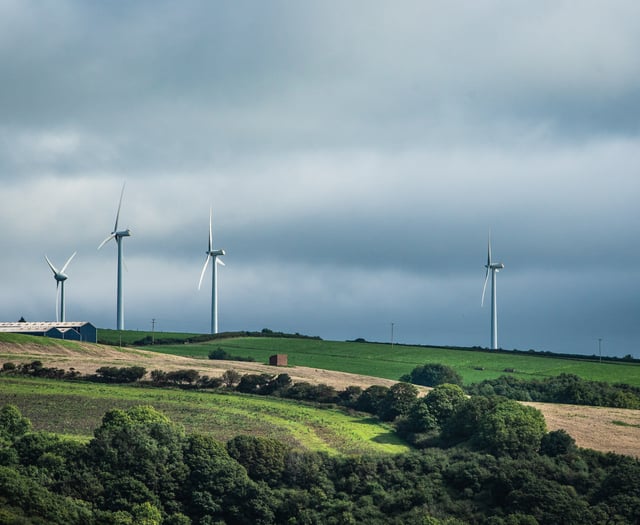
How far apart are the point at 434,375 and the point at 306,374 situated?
25.7 meters

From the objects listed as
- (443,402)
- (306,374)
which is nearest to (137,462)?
(443,402)

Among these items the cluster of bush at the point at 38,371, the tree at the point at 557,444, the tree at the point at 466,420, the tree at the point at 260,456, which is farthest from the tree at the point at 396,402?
the cluster of bush at the point at 38,371

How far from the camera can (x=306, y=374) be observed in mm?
171250

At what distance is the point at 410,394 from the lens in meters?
144

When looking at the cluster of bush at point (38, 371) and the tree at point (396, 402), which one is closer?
the tree at point (396, 402)

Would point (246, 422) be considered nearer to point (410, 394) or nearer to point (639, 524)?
point (410, 394)

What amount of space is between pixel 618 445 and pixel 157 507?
5665 cm

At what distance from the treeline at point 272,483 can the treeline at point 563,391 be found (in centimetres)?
4121

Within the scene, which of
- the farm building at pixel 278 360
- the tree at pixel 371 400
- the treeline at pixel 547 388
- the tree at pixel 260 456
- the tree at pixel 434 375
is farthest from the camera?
the farm building at pixel 278 360

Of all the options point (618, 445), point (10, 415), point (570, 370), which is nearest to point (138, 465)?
point (10, 415)

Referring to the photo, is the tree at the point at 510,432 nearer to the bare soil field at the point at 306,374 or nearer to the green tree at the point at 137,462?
the bare soil field at the point at 306,374

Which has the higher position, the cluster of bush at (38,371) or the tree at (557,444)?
the cluster of bush at (38,371)

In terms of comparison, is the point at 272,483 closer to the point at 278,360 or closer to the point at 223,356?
the point at 278,360

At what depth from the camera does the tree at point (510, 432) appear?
395 ft
